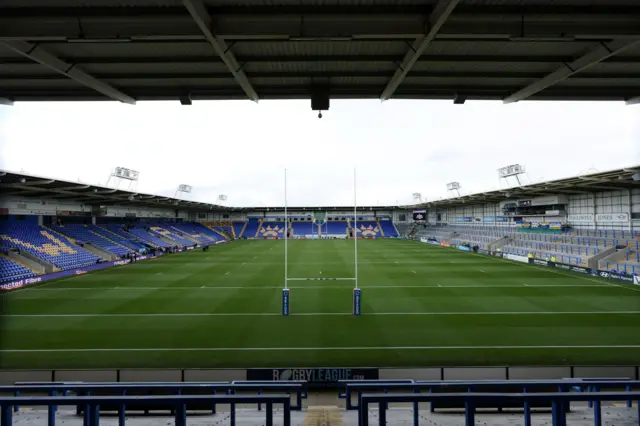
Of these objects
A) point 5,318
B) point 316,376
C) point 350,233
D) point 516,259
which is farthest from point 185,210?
point 316,376

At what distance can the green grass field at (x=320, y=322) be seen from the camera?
13.1 metres

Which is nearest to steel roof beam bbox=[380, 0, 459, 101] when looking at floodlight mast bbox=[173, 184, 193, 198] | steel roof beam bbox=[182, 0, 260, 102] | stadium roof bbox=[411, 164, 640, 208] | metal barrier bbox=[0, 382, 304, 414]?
steel roof beam bbox=[182, 0, 260, 102]

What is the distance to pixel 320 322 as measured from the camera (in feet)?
56.9

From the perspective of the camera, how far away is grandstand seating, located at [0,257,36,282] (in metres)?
26.7

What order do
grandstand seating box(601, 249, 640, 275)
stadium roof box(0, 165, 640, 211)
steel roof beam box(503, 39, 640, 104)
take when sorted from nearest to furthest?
steel roof beam box(503, 39, 640, 104)
stadium roof box(0, 165, 640, 211)
grandstand seating box(601, 249, 640, 275)

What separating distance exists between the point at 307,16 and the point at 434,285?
25.5m

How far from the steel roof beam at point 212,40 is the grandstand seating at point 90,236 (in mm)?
45942

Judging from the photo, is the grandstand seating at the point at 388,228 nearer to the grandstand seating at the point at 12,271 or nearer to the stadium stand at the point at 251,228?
the stadium stand at the point at 251,228

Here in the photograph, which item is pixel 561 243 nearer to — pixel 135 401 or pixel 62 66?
pixel 135 401

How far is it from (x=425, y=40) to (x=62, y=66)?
19.0ft

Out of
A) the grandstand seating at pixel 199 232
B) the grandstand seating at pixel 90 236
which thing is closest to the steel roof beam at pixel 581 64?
the grandstand seating at pixel 90 236

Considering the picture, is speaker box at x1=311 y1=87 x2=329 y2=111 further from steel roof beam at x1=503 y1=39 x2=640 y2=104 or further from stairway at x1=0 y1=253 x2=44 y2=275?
stairway at x1=0 y1=253 x2=44 y2=275

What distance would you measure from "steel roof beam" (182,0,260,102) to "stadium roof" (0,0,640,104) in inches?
0.9

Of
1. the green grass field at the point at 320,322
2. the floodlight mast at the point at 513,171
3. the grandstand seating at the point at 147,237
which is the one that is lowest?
the green grass field at the point at 320,322
